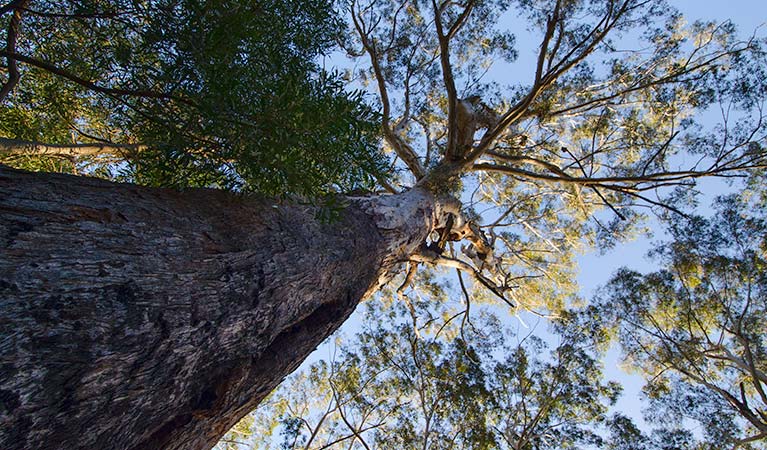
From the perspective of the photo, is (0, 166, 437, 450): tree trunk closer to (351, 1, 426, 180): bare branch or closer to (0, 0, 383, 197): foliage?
(0, 0, 383, 197): foliage

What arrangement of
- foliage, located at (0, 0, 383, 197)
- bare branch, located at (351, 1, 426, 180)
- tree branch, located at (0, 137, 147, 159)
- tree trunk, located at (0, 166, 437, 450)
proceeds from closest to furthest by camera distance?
tree trunk, located at (0, 166, 437, 450) < foliage, located at (0, 0, 383, 197) < tree branch, located at (0, 137, 147, 159) < bare branch, located at (351, 1, 426, 180)

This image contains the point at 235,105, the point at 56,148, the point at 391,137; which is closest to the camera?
the point at 235,105

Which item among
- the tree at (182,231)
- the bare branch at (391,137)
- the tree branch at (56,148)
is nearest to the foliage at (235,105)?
the tree at (182,231)

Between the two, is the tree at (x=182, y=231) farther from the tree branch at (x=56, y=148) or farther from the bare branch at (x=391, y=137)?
the bare branch at (x=391, y=137)

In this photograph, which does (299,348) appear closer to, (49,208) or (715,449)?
(49,208)

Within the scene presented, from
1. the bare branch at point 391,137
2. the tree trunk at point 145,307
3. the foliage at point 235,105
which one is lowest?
the tree trunk at point 145,307

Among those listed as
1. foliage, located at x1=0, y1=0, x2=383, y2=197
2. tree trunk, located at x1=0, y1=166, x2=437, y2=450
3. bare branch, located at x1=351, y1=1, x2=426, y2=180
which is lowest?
tree trunk, located at x1=0, y1=166, x2=437, y2=450

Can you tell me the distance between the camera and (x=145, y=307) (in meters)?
1.81

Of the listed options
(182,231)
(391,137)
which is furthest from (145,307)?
(391,137)

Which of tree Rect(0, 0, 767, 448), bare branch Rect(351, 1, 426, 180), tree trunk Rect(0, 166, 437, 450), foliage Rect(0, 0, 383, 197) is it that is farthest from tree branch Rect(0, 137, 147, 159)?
bare branch Rect(351, 1, 426, 180)

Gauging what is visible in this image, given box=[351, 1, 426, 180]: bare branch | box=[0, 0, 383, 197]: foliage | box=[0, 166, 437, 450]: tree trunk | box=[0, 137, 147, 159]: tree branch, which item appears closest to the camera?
box=[0, 166, 437, 450]: tree trunk

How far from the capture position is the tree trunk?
4.75 ft

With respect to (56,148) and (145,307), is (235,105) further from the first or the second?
(56,148)

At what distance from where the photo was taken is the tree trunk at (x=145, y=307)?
145 centimetres
